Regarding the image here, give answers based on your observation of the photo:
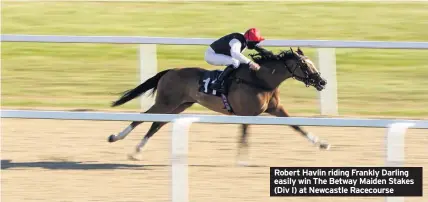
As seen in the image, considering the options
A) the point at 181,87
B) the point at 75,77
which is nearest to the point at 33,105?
the point at 75,77

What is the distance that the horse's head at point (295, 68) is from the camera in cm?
936

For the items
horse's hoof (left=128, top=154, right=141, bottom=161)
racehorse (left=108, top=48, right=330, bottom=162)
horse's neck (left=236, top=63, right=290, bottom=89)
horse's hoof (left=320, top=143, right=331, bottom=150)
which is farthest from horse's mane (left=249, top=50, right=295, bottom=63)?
horse's hoof (left=128, top=154, right=141, bottom=161)

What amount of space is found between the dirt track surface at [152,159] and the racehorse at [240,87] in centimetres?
33

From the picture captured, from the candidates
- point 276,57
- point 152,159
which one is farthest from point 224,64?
point 152,159

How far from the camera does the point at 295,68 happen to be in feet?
30.8

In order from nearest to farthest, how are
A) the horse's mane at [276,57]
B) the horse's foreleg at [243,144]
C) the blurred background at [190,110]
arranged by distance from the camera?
the blurred background at [190,110]
the horse's foreleg at [243,144]
the horse's mane at [276,57]

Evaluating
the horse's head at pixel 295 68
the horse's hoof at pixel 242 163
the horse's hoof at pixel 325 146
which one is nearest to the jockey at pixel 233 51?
the horse's head at pixel 295 68

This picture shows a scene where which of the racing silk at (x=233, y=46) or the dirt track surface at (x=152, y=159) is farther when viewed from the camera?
the racing silk at (x=233, y=46)

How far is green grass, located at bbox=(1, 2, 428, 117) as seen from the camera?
12.5 meters

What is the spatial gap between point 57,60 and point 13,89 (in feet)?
6.48

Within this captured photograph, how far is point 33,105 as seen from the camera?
11.8 m

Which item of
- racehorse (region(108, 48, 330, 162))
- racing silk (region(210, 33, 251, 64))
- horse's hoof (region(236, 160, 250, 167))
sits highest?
racing silk (region(210, 33, 251, 64))

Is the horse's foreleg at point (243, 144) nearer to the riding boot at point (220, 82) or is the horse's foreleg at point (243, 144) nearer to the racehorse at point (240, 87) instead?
the racehorse at point (240, 87)

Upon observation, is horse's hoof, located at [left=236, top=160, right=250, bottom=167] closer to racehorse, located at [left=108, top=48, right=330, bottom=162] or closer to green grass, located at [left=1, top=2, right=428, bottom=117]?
racehorse, located at [left=108, top=48, right=330, bottom=162]
